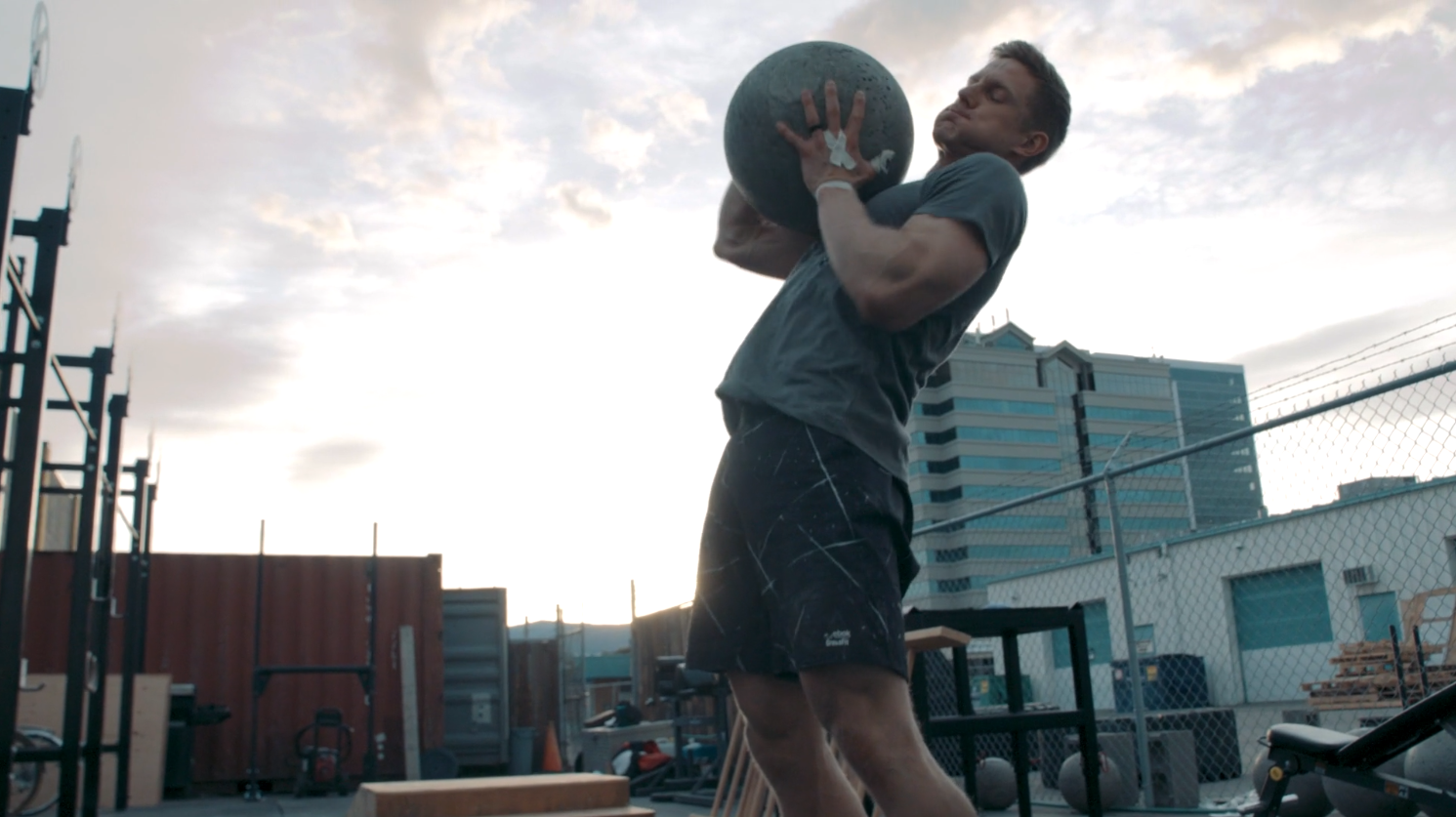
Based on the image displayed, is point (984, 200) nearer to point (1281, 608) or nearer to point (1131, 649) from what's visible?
point (1131, 649)

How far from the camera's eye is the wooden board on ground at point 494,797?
9.66ft

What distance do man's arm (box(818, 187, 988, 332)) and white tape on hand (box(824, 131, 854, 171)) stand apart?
0.13 meters

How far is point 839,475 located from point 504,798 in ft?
7.29

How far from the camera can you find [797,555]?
1280 millimetres

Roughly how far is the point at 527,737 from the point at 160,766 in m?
3.62

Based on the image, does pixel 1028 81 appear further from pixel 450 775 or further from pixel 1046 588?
pixel 1046 588

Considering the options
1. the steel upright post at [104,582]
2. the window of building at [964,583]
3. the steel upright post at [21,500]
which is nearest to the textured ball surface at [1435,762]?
the window of building at [964,583]

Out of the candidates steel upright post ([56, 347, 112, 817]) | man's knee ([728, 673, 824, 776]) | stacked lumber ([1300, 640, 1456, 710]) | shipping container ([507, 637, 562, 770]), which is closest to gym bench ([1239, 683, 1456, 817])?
man's knee ([728, 673, 824, 776])

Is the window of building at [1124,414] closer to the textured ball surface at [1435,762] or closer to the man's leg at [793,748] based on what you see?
the textured ball surface at [1435,762]

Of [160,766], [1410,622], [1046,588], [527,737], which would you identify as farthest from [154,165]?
[1046,588]

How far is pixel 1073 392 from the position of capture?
334 feet

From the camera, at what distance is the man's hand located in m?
1.45

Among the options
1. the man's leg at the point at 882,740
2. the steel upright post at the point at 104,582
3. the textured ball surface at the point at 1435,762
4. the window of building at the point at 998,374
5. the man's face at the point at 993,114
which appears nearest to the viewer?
the man's leg at the point at 882,740

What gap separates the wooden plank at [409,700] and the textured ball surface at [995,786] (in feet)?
19.0
